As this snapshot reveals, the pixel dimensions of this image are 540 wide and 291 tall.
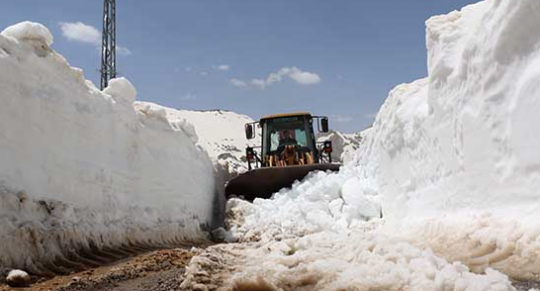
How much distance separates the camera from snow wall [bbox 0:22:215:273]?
439cm

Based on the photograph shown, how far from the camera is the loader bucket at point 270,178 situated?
35.1ft

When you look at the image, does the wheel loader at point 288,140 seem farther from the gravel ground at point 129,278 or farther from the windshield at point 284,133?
the gravel ground at point 129,278

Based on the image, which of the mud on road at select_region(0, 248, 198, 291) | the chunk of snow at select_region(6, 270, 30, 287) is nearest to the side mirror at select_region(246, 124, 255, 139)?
the mud on road at select_region(0, 248, 198, 291)

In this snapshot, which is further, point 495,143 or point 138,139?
point 138,139

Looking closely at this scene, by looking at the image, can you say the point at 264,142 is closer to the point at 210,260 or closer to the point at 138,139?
the point at 138,139

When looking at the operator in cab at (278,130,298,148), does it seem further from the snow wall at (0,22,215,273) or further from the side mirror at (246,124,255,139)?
the snow wall at (0,22,215,273)

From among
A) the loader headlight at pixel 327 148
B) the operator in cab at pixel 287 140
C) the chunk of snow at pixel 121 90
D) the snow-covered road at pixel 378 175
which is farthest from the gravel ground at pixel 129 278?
the loader headlight at pixel 327 148

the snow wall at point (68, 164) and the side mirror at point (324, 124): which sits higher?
the side mirror at point (324, 124)

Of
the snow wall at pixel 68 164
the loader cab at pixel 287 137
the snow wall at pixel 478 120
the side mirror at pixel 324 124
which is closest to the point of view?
the snow wall at pixel 478 120

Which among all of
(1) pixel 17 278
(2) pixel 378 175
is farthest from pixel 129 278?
(2) pixel 378 175

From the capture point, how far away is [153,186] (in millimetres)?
7230

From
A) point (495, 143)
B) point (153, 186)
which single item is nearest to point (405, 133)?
point (495, 143)

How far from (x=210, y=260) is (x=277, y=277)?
0.64 meters

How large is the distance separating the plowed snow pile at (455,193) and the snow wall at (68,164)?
1.59 metres
